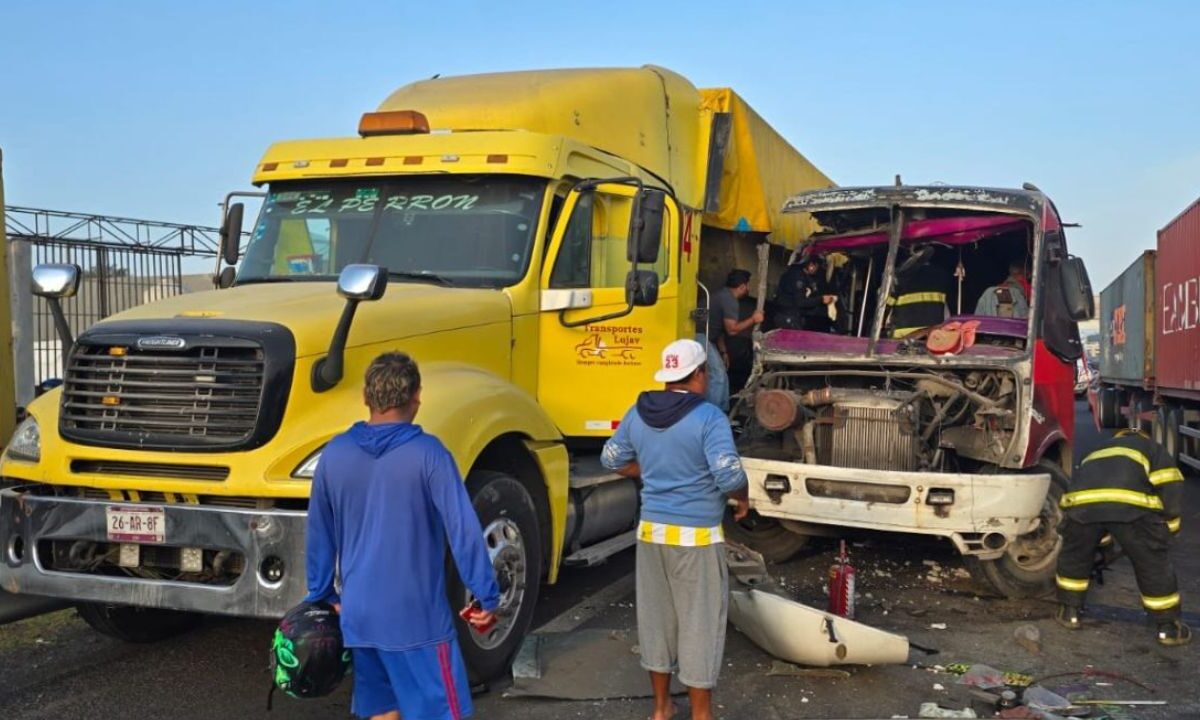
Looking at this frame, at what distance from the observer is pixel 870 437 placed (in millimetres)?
6562

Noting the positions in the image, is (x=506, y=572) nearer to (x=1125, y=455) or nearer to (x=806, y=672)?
(x=806, y=672)

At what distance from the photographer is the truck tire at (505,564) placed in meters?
4.64

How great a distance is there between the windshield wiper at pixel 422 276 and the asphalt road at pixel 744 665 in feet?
6.84

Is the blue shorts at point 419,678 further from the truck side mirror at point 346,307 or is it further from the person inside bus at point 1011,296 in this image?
the person inside bus at point 1011,296

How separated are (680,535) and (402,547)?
132cm

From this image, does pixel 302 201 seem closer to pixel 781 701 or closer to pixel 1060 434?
pixel 781 701

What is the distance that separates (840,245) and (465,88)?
9.95 ft

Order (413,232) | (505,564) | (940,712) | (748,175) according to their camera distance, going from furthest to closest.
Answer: (748,175), (413,232), (505,564), (940,712)

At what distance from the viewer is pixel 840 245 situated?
7.82m

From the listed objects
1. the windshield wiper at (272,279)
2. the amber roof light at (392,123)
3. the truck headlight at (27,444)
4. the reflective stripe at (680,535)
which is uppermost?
the amber roof light at (392,123)

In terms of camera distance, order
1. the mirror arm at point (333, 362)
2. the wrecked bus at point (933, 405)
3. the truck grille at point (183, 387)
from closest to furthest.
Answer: the truck grille at point (183, 387) → the mirror arm at point (333, 362) → the wrecked bus at point (933, 405)

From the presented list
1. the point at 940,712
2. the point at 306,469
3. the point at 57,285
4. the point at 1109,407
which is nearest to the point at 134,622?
the point at 57,285

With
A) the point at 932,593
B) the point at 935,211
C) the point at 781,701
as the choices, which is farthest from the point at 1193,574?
the point at 781,701

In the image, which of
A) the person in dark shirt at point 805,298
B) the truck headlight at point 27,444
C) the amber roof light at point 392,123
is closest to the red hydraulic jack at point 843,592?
the person in dark shirt at point 805,298
